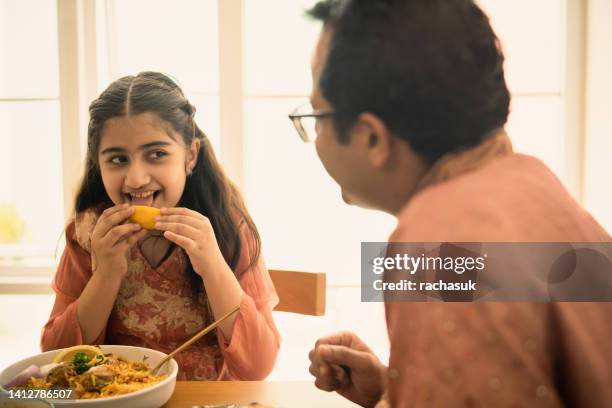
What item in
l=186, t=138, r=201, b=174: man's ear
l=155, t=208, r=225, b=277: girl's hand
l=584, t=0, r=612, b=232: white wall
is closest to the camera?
l=155, t=208, r=225, b=277: girl's hand

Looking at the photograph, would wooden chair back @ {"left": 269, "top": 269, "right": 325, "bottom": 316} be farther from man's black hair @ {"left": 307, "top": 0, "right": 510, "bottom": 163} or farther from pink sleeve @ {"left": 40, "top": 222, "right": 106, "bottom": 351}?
man's black hair @ {"left": 307, "top": 0, "right": 510, "bottom": 163}

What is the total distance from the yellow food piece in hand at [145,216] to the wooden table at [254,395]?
320mm

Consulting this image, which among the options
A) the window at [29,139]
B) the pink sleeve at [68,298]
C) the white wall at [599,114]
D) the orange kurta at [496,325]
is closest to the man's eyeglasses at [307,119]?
the orange kurta at [496,325]

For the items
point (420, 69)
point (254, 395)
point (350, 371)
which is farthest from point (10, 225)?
point (420, 69)

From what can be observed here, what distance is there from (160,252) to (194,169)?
210 millimetres

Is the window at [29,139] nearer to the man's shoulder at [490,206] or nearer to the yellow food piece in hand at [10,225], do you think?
the yellow food piece in hand at [10,225]

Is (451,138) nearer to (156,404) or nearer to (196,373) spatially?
(156,404)

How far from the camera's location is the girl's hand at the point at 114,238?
111 cm

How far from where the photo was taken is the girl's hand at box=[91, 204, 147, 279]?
3.63ft

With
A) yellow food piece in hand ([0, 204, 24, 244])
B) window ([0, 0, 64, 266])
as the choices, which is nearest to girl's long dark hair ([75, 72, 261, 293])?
window ([0, 0, 64, 266])

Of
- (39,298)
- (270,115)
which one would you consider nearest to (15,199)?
(39,298)

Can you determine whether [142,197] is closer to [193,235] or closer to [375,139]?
[193,235]

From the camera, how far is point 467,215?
1.20 feet

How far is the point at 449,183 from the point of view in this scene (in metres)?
0.40
